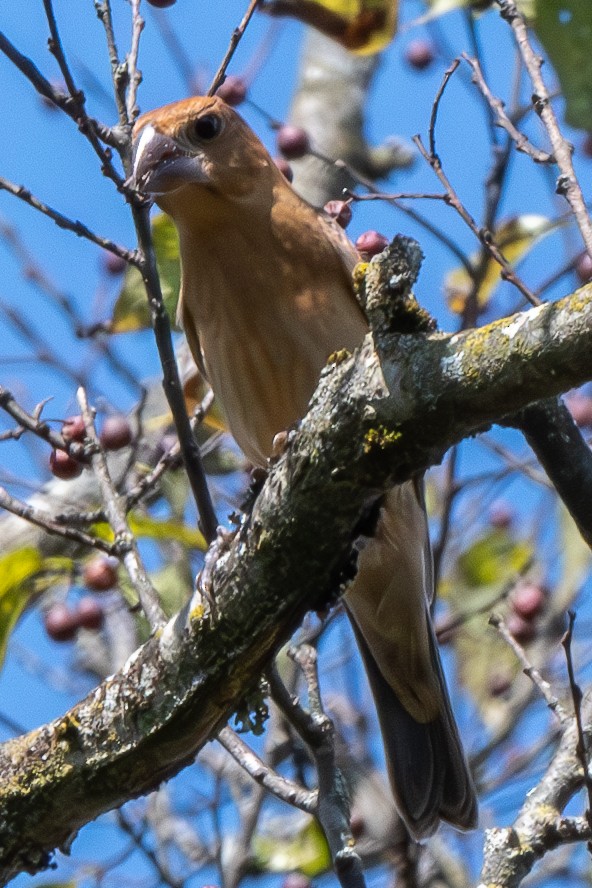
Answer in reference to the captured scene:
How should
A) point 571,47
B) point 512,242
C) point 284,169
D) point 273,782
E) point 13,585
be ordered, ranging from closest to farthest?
point 273,782 → point 571,47 → point 13,585 → point 284,169 → point 512,242

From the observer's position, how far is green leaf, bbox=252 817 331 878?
4.47 meters

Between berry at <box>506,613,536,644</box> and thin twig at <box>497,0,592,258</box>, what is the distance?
7.53ft

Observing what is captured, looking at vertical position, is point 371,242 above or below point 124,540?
above

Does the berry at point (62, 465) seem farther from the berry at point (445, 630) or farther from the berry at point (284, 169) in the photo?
the berry at point (445, 630)

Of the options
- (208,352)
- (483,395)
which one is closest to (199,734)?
(483,395)

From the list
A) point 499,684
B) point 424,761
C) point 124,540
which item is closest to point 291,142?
point 124,540

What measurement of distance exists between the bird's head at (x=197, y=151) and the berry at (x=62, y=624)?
1.67 metres

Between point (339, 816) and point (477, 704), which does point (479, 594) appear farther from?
point (339, 816)

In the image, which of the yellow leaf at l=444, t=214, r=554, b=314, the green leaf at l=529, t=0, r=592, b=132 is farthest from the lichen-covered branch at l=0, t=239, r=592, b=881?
the yellow leaf at l=444, t=214, r=554, b=314

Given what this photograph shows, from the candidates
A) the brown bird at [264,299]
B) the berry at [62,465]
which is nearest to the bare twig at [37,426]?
the berry at [62,465]

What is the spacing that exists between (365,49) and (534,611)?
2065 mm

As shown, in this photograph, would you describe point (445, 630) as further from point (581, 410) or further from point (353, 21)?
point (353, 21)

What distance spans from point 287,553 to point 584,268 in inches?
66.6

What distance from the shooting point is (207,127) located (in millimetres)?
3887
